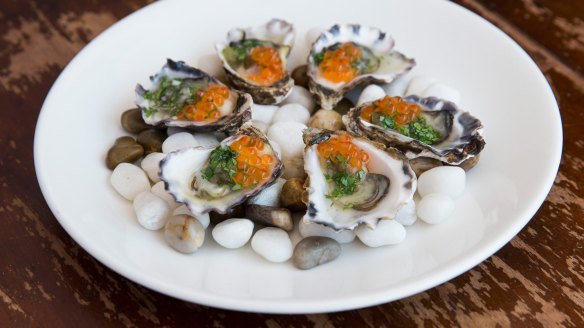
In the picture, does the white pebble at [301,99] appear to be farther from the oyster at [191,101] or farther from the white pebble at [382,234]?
the white pebble at [382,234]

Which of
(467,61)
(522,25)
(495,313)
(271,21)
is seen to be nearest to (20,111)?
(271,21)

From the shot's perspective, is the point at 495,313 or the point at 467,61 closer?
the point at 495,313

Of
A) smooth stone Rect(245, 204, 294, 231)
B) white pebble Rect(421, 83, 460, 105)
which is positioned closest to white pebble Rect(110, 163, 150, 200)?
smooth stone Rect(245, 204, 294, 231)

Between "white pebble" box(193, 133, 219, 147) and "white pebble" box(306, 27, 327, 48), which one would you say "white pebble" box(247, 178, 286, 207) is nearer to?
"white pebble" box(193, 133, 219, 147)

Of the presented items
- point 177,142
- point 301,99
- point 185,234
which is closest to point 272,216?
point 185,234

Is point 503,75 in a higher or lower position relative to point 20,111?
higher

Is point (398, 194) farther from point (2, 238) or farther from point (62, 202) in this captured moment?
point (2, 238)

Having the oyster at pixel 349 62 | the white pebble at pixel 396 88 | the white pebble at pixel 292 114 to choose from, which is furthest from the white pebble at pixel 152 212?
the white pebble at pixel 396 88

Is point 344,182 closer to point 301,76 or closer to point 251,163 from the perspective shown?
point 251,163
